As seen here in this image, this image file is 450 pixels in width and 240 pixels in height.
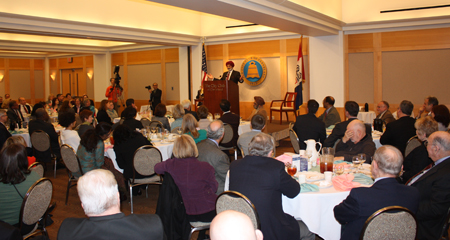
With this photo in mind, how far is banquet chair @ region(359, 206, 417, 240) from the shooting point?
2.27 m

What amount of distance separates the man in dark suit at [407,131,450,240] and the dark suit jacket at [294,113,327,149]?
264 centimetres

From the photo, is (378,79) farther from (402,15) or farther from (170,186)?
(170,186)

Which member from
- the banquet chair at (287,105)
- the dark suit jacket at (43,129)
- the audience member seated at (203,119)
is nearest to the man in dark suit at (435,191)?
the audience member seated at (203,119)

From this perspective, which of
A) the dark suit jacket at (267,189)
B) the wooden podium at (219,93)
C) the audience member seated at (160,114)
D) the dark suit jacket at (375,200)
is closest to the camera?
the dark suit jacket at (375,200)

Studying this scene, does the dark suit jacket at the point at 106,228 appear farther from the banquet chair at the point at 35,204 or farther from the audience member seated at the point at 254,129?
the audience member seated at the point at 254,129

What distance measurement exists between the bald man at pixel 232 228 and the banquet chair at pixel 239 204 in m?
1.03

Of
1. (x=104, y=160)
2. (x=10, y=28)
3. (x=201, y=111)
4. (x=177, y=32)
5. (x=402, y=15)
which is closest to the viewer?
(x=104, y=160)

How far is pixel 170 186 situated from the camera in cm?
311

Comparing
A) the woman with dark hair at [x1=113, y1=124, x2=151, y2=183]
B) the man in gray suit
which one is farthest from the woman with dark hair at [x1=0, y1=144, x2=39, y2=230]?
the woman with dark hair at [x1=113, y1=124, x2=151, y2=183]

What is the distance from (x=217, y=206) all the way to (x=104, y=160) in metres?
2.64

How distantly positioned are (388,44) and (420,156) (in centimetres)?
825

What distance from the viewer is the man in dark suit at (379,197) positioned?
94.0 inches

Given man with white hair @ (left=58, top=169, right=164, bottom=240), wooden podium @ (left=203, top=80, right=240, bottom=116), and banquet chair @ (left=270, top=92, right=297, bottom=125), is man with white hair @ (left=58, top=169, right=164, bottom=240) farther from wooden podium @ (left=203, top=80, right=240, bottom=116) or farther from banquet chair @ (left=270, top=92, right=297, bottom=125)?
banquet chair @ (left=270, top=92, right=297, bottom=125)

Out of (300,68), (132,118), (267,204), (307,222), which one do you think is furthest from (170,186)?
(300,68)
